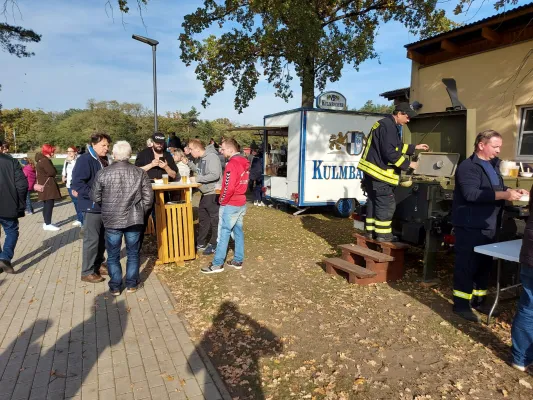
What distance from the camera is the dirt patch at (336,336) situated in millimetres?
2830

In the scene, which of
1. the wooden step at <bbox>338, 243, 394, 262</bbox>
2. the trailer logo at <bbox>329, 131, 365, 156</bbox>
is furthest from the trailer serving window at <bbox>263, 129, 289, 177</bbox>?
the wooden step at <bbox>338, 243, 394, 262</bbox>

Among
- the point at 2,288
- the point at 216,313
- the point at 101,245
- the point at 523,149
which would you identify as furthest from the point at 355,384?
the point at 523,149

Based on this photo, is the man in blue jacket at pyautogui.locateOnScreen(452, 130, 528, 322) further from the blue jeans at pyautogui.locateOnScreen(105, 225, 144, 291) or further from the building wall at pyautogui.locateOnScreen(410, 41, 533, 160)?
the building wall at pyautogui.locateOnScreen(410, 41, 533, 160)

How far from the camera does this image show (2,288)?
4773 mm

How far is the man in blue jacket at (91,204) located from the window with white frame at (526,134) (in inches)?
339

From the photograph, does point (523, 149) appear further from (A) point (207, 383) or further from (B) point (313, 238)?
(A) point (207, 383)

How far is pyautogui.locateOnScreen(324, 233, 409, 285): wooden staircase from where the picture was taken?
191 inches

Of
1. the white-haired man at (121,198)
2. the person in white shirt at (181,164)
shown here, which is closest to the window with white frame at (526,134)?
the person in white shirt at (181,164)

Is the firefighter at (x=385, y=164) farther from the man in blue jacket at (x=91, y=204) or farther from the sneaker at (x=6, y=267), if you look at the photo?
the sneaker at (x=6, y=267)

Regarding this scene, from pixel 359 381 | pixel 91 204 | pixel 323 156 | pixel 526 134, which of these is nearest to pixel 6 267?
pixel 91 204

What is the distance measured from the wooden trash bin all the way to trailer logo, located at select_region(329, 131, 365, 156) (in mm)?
4930

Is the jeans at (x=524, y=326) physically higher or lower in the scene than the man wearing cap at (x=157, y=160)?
lower

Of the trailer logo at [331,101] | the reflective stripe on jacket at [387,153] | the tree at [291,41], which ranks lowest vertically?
the reflective stripe on jacket at [387,153]

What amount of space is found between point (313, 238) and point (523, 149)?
5.26 metres
